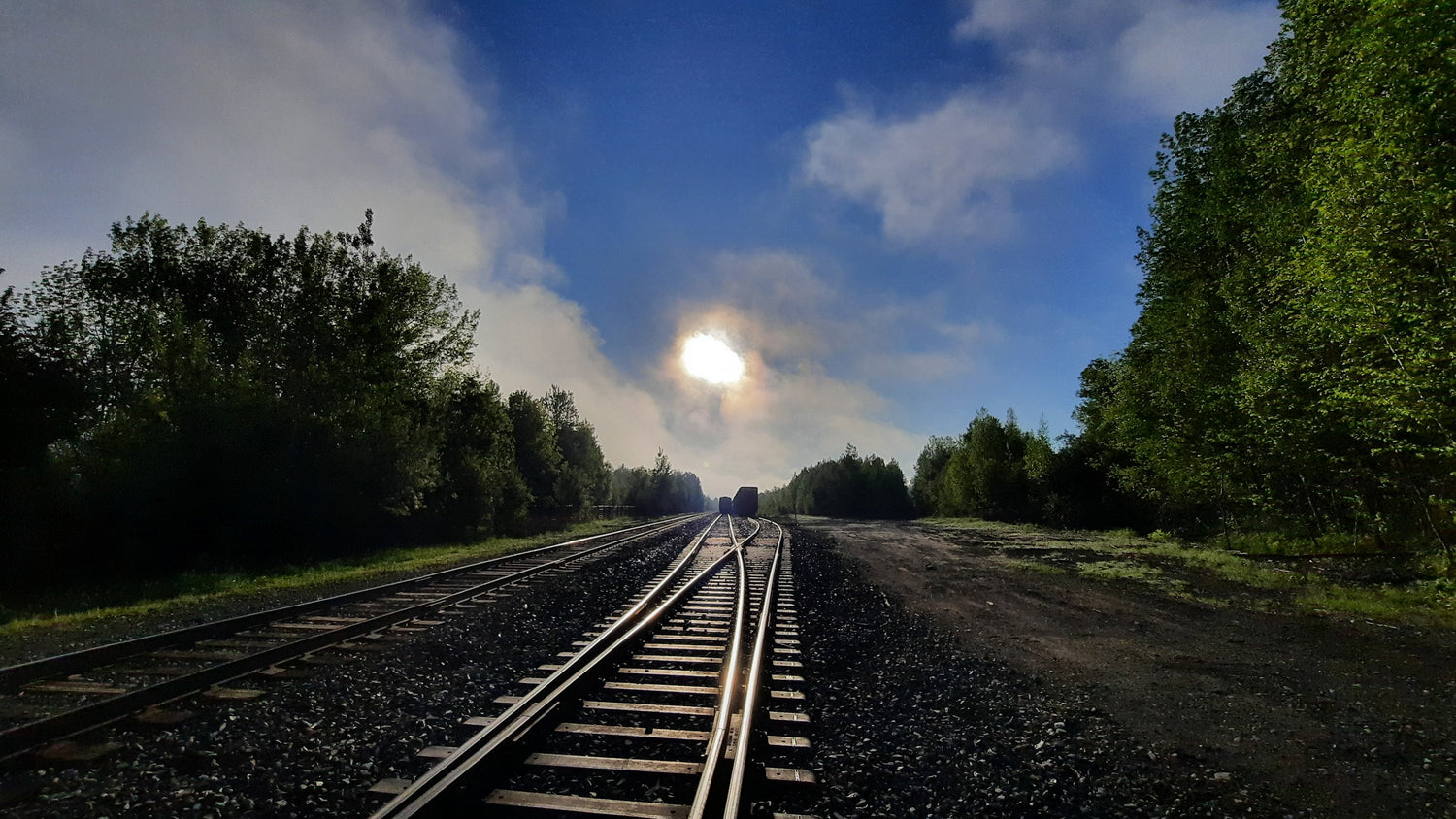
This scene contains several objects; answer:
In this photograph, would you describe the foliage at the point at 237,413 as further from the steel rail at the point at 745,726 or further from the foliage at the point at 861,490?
the foliage at the point at 861,490

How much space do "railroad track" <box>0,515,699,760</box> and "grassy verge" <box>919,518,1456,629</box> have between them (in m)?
14.0

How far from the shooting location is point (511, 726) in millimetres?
4320

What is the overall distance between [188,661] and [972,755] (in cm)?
775

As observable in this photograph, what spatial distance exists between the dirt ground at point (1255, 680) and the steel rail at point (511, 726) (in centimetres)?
455

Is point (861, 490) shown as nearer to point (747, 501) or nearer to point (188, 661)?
point (747, 501)

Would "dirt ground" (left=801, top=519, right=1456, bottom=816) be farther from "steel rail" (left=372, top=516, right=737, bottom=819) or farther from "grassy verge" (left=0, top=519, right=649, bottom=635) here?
"grassy verge" (left=0, top=519, right=649, bottom=635)

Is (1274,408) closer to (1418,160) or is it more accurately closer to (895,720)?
→ (1418,160)

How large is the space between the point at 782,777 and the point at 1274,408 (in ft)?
58.8

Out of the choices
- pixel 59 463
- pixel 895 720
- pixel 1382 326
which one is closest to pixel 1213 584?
pixel 1382 326

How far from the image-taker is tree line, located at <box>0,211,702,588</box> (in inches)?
575

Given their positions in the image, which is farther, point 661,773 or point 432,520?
point 432,520

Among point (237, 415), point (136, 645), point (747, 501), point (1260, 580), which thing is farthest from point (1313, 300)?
point (747, 501)

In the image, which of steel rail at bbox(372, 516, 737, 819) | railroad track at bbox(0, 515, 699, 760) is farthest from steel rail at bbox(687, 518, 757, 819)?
railroad track at bbox(0, 515, 699, 760)

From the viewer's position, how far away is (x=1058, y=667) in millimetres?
7148
